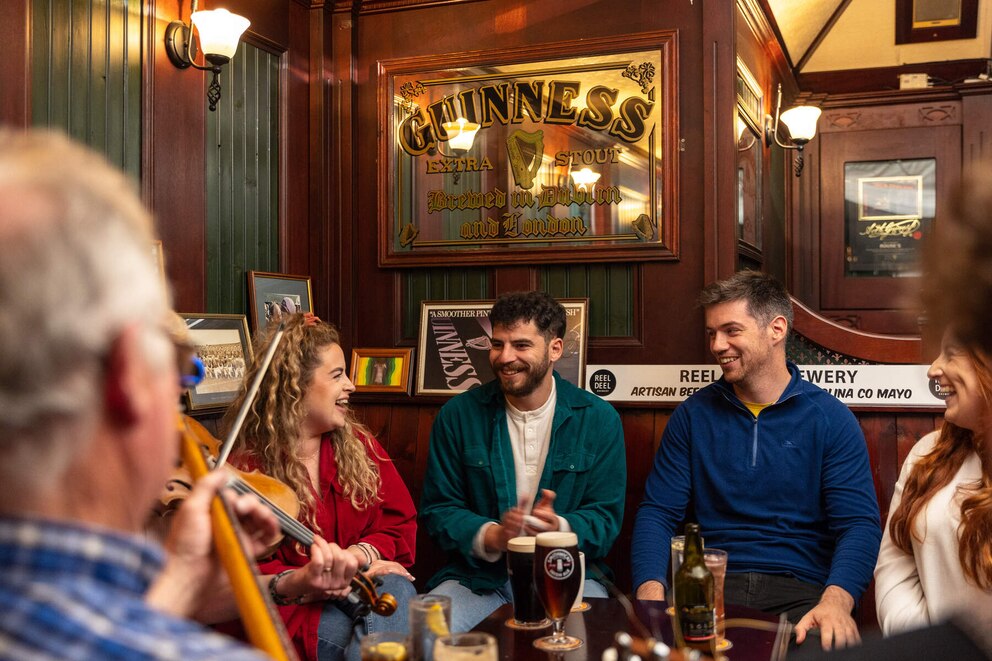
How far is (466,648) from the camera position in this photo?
1398 mm

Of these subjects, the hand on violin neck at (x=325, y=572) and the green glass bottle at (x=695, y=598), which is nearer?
the green glass bottle at (x=695, y=598)

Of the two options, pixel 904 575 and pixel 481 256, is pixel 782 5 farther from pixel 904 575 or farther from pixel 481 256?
pixel 904 575

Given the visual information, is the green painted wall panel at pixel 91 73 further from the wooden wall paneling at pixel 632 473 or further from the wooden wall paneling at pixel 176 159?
the wooden wall paneling at pixel 632 473

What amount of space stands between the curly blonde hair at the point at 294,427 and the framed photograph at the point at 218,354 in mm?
495

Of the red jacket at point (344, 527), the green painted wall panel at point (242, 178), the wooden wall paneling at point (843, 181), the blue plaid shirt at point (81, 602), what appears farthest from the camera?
the wooden wall paneling at point (843, 181)

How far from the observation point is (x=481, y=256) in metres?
3.97

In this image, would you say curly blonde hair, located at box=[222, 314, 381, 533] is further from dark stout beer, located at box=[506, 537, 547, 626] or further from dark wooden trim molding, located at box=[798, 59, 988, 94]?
dark wooden trim molding, located at box=[798, 59, 988, 94]

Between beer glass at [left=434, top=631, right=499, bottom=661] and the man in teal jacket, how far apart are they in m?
1.40

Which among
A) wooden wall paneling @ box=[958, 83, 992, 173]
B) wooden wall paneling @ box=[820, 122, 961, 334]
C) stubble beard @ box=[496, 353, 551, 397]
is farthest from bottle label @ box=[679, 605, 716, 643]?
wooden wall paneling @ box=[958, 83, 992, 173]

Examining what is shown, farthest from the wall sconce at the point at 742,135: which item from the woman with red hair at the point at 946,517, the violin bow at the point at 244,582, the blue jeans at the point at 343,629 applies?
the violin bow at the point at 244,582

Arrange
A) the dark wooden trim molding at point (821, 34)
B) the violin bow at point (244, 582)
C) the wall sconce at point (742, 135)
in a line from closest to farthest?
the violin bow at point (244, 582), the wall sconce at point (742, 135), the dark wooden trim molding at point (821, 34)

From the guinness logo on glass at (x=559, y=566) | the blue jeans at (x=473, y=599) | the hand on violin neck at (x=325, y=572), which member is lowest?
the blue jeans at (x=473, y=599)

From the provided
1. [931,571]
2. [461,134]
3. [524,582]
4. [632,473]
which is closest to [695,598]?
[524,582]

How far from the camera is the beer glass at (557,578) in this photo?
1771 millimetres
